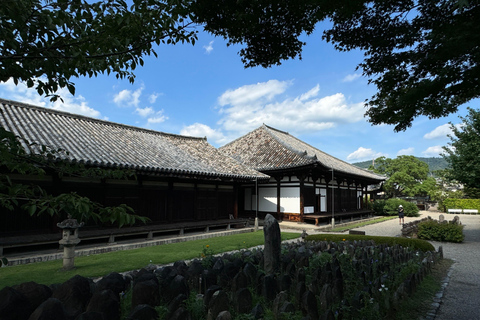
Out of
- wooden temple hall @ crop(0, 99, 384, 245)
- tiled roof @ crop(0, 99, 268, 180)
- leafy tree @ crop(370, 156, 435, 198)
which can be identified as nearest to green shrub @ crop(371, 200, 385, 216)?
wooden temple hall @ crop(0, 99, 384, 245)

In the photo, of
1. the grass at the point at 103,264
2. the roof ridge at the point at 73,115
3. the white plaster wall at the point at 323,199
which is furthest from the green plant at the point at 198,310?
the white plaster wall at the point at 323,199

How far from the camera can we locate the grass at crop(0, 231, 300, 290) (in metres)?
6.94

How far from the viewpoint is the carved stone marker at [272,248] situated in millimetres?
5836

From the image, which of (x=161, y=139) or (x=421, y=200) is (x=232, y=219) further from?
(x=421, y=200)

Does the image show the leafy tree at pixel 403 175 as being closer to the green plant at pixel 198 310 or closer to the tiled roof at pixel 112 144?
the tiled roof at pixel 112 144

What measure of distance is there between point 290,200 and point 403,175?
35755 mm

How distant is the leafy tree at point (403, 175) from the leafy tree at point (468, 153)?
34.6 m

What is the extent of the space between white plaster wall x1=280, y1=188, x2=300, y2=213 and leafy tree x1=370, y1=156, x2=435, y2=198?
3498cm

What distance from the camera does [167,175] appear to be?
1293 cm

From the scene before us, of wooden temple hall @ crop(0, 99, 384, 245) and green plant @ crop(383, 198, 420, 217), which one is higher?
wooden temple hall @ crop(0, 99, 384, 245)

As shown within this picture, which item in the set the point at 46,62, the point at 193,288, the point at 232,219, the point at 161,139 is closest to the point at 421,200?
the point at 232,219

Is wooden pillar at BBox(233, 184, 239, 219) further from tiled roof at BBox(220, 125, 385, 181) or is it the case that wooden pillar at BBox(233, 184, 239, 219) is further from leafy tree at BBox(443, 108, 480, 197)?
leafy tree at BBox(443, 108, 480, 197)

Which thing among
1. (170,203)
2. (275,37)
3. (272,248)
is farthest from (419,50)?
(170,203)

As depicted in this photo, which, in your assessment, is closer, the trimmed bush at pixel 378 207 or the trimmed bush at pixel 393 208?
the trimmed bush at pixel 393 208
